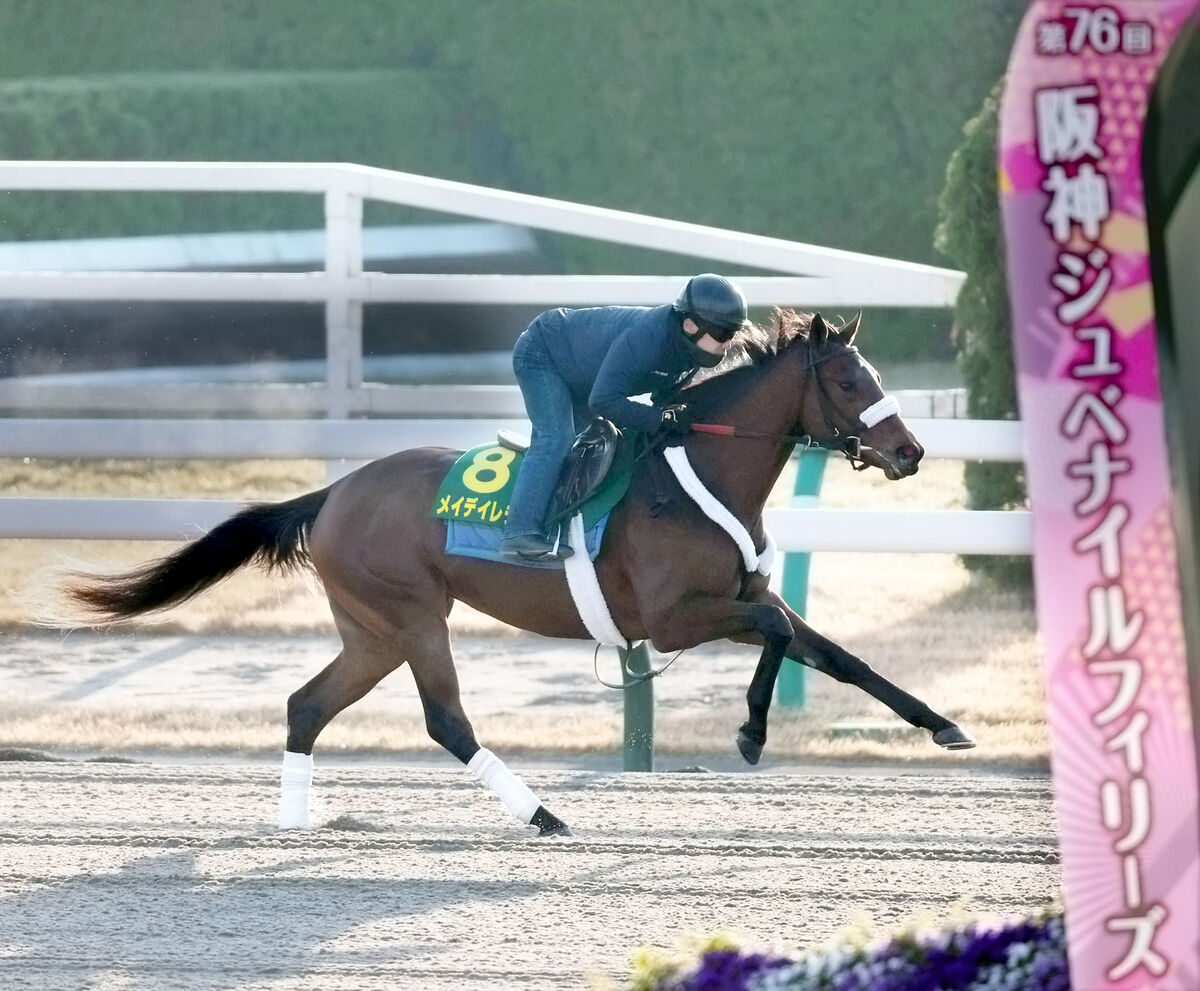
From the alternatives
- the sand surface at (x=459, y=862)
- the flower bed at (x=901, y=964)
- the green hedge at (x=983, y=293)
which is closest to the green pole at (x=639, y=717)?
the sand surface at (x=459, y=862)

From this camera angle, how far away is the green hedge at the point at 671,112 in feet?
39.8

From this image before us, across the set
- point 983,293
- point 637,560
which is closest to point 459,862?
point 637,560

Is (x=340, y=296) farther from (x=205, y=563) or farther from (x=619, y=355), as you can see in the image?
(x=619, y=355)

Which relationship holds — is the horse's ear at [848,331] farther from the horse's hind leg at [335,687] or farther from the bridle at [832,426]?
the horse's hind leg at [335,687]

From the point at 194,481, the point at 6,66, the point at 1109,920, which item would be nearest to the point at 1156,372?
the point at 1109,920

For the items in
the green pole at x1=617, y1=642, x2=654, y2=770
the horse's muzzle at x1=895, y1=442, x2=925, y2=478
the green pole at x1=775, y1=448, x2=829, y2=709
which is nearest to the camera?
the horse's muzzle at x1=895, y1=442, x2=925, y2=478

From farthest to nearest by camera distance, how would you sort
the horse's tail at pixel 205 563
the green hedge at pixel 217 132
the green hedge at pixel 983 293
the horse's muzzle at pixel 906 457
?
the green hedge at pixel 217 132 → the green hedge at pixel 983 293 → the horse's tail at pixel 205 563 → the horse's muzzle at pixel 906 457

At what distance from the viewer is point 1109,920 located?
98.9 inches

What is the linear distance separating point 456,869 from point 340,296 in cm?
382

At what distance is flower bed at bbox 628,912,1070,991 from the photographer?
118 inches

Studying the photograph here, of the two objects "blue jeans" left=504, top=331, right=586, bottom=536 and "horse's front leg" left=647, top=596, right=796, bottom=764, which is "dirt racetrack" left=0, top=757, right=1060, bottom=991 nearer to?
"horse's front leg" left=647, top=596, right=796, bottom=764

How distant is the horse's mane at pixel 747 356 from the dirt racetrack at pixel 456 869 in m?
1.16

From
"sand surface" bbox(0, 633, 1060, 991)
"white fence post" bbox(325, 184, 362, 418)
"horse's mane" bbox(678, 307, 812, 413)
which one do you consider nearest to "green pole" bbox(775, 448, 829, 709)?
"sand surface" bbox(0, 633, 1060, 991)

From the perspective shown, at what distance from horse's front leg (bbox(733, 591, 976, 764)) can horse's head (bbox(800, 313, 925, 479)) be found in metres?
0.48
